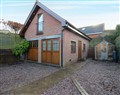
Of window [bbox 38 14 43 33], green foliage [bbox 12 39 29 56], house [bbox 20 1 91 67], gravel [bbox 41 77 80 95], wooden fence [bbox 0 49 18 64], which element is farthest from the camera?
green foliage [bbox 12 39 29 56]

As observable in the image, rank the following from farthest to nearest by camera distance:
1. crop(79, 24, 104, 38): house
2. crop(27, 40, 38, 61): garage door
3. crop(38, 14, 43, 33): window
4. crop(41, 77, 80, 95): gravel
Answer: crop(79, 24, 104, 38): house, crop(27, 40, 38, 61): garage door, crop(38, 14, 43, 33): window, crop(41, 77, 80, 95): gravel

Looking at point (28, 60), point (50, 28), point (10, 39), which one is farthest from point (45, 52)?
point (10, 39)

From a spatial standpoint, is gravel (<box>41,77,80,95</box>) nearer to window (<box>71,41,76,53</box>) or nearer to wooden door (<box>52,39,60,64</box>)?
wooden door (<box>52,39,60,64</box>)

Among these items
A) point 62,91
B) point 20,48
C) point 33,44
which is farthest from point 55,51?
point 62,91

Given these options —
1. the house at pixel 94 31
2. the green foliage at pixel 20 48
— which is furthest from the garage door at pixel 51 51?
the house at pixel 94 31

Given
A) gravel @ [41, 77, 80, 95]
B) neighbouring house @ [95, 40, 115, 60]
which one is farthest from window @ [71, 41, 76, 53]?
gravel @ [41, 77, 80, 95]

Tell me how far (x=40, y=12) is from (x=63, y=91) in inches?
364

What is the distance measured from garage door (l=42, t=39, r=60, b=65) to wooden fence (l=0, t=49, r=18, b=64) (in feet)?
11.1

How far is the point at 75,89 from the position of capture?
15.6 ft

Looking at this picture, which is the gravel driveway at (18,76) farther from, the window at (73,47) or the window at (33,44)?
the window at (33,44)

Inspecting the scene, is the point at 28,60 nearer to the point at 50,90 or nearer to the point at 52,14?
the point at 52,14

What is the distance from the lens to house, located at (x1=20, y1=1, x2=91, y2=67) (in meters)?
9.83

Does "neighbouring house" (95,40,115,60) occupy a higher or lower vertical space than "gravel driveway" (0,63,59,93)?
higher

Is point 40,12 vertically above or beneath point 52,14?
above
